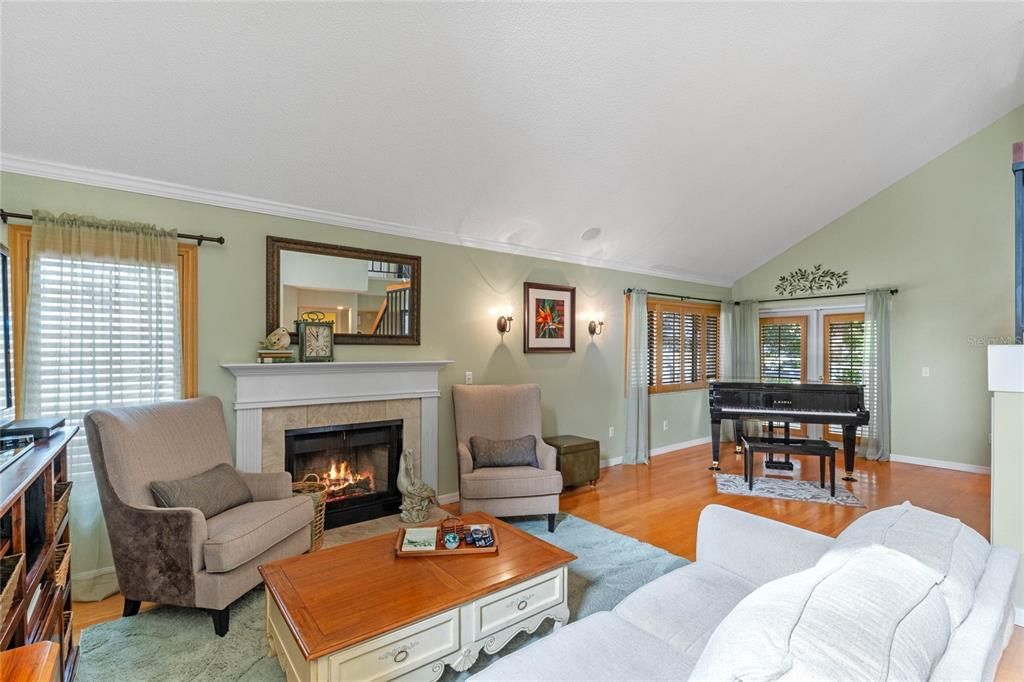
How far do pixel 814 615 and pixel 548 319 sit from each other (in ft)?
13.9

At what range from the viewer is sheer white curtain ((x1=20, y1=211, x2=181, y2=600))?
105 inches

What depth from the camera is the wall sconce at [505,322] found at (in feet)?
15.1

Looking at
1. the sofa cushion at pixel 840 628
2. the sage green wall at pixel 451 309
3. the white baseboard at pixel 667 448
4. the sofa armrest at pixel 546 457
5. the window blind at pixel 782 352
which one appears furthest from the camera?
the window blind at pixel 782 352

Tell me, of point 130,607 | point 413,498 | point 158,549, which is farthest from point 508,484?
point 130,607

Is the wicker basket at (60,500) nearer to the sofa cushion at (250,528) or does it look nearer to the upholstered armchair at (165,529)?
the upholstered armchair at (165,529)

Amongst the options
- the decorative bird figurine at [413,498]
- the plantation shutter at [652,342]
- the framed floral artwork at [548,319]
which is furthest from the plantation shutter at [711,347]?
the decorative bird figurine at [413,498]

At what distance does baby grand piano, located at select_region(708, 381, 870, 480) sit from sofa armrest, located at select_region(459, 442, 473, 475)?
9.48 ft

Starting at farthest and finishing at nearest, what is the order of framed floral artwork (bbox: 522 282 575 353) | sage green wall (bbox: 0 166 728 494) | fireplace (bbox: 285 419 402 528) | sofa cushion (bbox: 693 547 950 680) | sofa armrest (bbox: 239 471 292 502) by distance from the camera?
framed floral artwork (bbox: 522 282 575 353)
fireplace (bbox: 285 419 402 528)
sage green wall (bbox: 0 166 728 494)
sofa armrest (bbox: 239 471 292 502)
sofa cushion (bbox: 693 547 950 680)

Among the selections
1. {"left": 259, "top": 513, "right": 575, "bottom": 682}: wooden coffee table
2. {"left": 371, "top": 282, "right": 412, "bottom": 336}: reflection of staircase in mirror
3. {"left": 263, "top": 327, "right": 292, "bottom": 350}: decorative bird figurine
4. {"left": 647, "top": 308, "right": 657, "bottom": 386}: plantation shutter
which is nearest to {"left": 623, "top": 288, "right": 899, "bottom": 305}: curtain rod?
{"left": 647, "top": 308, "right": 657, "bottom": 386}: plantation shutter

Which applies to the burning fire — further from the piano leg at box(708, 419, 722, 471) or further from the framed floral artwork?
the piano leg at box(708, 419, 722, 471)

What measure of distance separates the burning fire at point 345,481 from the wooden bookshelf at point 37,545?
1717 mm

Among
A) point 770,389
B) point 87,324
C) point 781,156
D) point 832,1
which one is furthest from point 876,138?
point 87,324

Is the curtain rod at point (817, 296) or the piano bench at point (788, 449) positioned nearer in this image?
the piano bench at point (788, 449)

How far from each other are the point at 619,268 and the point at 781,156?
6.27ft
